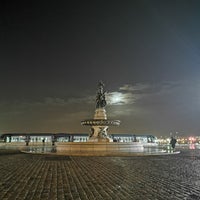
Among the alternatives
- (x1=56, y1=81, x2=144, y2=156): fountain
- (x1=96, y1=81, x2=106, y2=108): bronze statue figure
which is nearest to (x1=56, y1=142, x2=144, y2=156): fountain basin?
(x1=56, y1=81, x2=144, y2=156): fountain

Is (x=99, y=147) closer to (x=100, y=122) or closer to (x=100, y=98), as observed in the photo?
(x=100, y=122)

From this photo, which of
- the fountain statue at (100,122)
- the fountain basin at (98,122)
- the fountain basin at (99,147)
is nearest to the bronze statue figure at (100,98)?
the fountain statue at (100,122)

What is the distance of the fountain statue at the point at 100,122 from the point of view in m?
36.3

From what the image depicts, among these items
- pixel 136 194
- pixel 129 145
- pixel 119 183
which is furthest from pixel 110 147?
pixel 136 194

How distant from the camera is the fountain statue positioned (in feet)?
119

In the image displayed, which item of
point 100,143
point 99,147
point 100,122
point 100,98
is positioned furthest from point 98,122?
point 99,147

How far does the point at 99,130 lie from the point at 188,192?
29.5m

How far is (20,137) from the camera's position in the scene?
87562 mm

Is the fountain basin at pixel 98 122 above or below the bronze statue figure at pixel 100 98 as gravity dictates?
below

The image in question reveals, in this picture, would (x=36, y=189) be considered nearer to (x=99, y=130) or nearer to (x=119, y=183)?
(x=119, y=183)

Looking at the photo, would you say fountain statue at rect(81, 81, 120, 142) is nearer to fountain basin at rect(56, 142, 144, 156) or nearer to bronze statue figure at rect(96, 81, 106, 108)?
bronze statue figure at rect(96, 81, 106, 108)

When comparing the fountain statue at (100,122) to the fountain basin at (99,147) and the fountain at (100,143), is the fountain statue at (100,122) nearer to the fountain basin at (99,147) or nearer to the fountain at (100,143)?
the fountain at (100,143)

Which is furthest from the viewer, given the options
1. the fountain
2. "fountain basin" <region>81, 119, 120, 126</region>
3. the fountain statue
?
the fountain statue

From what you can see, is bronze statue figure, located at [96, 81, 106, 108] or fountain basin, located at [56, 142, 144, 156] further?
bronze statue figure, located at [96, 81, 106, 108]
